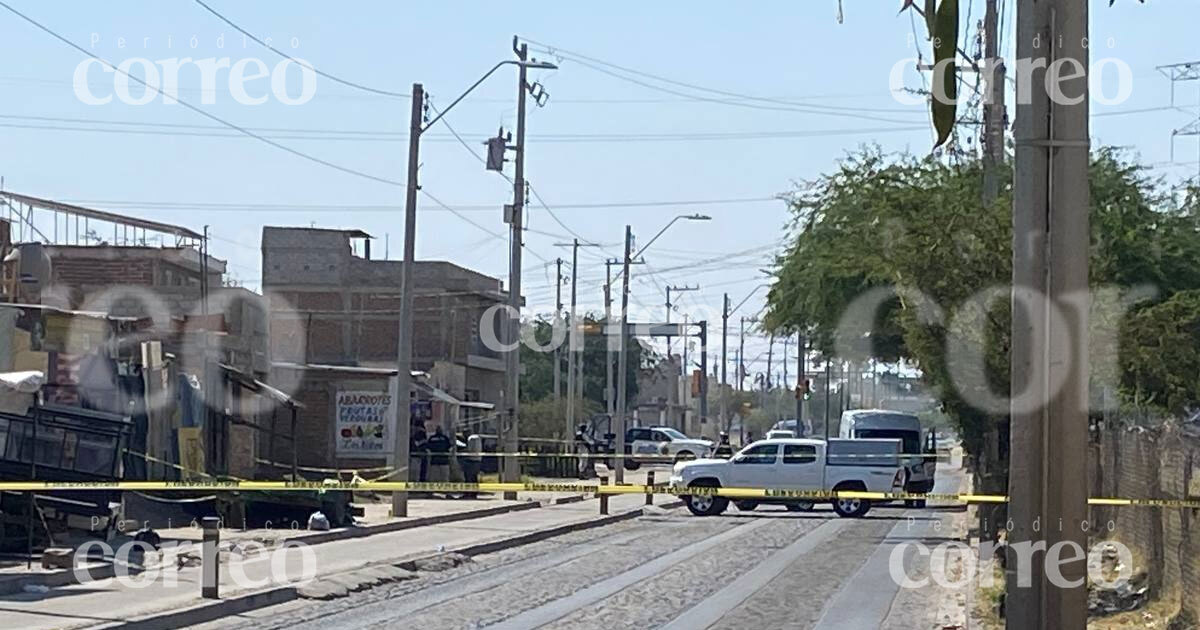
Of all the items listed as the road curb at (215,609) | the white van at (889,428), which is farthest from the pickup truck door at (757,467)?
the road curb at (215,609)

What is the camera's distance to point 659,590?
67.7 ft

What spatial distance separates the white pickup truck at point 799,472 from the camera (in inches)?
1521

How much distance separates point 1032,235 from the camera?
21.1 feet

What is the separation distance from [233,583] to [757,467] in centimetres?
2154

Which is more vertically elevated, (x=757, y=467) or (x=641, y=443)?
(x=757, y=467)

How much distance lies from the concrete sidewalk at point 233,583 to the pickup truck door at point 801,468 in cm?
865

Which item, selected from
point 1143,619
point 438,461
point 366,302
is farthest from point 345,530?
point 366,302

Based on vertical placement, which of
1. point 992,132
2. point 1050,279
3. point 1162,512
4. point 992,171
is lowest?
point 1162,512

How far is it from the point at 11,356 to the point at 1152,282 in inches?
729

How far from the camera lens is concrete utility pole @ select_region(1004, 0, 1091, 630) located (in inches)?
252

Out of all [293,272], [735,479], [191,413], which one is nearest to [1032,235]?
[191,413]

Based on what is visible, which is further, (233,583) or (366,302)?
(366,302)

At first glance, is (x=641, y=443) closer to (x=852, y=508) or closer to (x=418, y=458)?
(x=418, y=458)

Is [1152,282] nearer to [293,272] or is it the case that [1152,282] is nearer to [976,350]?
[976,350]
